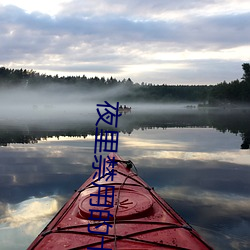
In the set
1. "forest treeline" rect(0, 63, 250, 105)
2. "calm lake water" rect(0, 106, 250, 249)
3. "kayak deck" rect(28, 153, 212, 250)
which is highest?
"forest treeline" rect(0, 63, 250, 105)

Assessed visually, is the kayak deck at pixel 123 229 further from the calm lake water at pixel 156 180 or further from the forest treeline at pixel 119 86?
the forest treeline at pixel 119 86

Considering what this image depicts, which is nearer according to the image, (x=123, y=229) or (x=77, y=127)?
(x=123, y=229)

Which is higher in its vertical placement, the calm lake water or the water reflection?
the water reflection

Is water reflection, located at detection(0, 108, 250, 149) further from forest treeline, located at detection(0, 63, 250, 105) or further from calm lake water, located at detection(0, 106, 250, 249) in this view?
forest treeline, located at detection(0, 63, 250, 105)

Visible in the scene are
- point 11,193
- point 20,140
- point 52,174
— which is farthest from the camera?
point 20,140

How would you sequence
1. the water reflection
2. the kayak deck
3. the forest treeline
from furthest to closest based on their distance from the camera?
the forest treeline
the water reflection
the kayak deck

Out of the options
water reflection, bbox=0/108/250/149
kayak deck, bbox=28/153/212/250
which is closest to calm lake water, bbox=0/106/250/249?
kayak deck, bbox=28/153/212/250

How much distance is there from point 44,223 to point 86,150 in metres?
10.7

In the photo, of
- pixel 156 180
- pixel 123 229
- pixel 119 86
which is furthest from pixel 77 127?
pixel 119 86

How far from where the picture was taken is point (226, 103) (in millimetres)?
106750

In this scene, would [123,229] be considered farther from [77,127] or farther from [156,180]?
→ [77,127]

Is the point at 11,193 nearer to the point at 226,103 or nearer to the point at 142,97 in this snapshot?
the point at 226,103

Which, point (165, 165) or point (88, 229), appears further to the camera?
point (165, 165)

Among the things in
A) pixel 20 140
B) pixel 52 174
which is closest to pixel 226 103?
pixel 20 140
